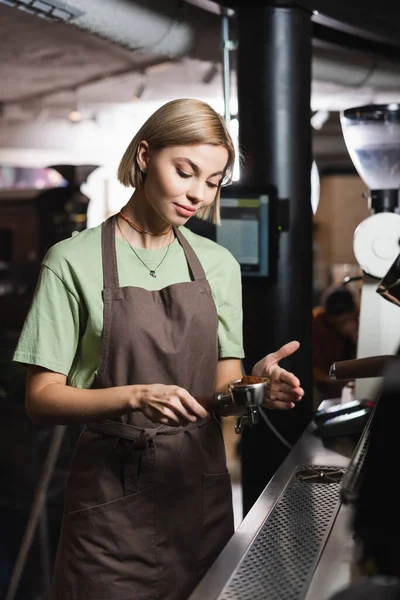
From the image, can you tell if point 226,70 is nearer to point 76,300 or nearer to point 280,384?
point 76,300

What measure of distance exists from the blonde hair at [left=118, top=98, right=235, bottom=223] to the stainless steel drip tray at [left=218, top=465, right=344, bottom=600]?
76 centimetres

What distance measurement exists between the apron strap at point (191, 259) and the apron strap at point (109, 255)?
0.57 feet

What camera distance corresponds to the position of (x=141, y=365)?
1574 millimetres

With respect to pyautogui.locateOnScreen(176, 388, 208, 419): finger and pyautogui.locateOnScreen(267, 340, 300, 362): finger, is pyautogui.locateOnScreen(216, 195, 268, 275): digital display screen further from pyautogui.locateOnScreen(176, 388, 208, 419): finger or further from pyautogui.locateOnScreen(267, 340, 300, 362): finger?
pyautogui.locateOnScreen(176, 388, 208, 419): finger

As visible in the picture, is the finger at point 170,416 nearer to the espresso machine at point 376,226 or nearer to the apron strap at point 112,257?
the apron strap at point 112,257

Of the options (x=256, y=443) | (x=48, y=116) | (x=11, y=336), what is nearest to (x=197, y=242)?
(x=256, y=443)

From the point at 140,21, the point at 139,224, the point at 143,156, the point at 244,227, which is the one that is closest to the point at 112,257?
the point at 139,224

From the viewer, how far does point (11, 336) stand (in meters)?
4.64

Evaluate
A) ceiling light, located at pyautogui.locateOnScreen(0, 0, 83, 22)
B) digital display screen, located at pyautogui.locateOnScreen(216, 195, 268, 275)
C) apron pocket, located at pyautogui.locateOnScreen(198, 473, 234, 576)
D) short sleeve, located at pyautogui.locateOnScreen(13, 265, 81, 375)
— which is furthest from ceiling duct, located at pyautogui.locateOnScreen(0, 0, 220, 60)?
apron pocket, located at pyautogui.locateOnScreen(198, 473, 234, 576)

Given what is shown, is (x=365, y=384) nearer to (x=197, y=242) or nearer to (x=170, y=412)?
(x=197, y=242)

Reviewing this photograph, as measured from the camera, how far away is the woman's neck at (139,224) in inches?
64.8

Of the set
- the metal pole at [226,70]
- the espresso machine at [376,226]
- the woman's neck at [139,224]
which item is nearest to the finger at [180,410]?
the woman's neck at [139,224]

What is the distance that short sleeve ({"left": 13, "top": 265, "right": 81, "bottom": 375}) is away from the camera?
4.98 ft

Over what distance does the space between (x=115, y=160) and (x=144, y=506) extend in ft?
23.8
